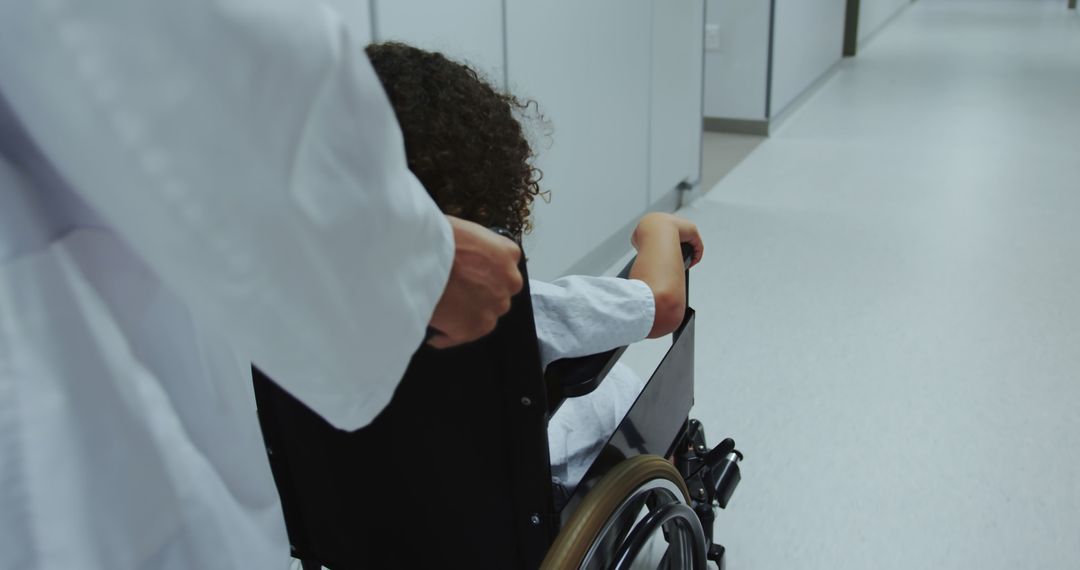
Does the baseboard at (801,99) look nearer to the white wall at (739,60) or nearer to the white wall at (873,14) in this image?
the white wall at (739,60)

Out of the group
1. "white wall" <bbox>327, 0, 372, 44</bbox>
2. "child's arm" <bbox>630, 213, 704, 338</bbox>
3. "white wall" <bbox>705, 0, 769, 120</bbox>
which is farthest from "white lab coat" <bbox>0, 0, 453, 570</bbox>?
"white wall" <bbox>705, 0, 769, 120</bbox>

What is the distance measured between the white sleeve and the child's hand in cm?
18

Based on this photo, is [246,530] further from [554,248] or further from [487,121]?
[554,248]

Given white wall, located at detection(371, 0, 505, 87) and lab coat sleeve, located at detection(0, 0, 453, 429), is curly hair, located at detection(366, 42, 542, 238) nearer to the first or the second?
lab coat sleeve, located at detection(0, 0, 453, 429)

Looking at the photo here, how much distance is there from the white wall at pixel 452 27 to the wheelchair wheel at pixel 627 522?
32.7 inches

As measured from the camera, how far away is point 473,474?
2.76ft

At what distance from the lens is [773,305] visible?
2424 millimetres

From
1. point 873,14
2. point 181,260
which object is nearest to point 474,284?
point 181,260

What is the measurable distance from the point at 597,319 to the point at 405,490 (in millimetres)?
262

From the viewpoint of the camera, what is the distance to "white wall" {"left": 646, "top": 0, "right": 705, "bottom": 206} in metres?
2.89

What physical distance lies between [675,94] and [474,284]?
2.71 metres

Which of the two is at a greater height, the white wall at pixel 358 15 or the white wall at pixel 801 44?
the white wall at pixel 358 15

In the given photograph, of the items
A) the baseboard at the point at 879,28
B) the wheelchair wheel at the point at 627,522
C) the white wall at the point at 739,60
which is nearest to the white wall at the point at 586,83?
the wheelchair wheel at the point at 627,522

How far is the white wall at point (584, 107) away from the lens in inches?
83.2
